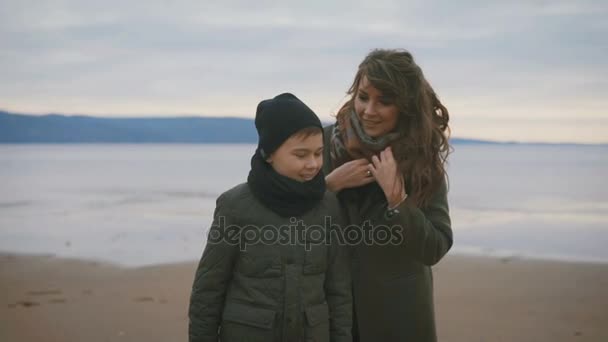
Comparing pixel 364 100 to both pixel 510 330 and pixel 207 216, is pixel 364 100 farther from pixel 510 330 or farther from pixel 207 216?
pixel 207 216

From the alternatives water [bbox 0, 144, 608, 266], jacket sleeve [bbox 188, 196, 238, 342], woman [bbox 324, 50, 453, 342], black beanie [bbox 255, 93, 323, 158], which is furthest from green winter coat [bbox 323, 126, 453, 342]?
water [bbox 0, 144, 608, 266]

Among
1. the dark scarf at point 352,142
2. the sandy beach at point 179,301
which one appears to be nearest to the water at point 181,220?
the sandy beach at point 179,301

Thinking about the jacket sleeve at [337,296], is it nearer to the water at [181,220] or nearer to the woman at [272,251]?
the woman at [272,251]

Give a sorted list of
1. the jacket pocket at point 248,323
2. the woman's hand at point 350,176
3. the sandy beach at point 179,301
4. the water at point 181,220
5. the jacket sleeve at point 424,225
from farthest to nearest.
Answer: the water at point 181,220
the sandy beach at point 179,301
the woman's hand at point 350,176
the jacket sleeve at point 424,225
the jacket pocket at point 248,323

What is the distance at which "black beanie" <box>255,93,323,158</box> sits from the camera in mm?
2389

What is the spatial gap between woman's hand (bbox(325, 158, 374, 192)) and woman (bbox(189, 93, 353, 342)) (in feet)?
0.60

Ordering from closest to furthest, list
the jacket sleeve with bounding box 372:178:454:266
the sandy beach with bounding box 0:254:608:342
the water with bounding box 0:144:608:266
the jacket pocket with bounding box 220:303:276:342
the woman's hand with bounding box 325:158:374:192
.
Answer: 1. the jacket pocket with bounding box 220:303:276:342
2. the jacket sleeve with bounding box 372:178:454:266
3. the woman's hand with bounding box 325:158:374:192
4. the sandy beach with bounding box 0:254:608:342
5. the water with bounding box 0:144:608:266

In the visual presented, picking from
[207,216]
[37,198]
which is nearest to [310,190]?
[207,216]

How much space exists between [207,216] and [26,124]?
190m

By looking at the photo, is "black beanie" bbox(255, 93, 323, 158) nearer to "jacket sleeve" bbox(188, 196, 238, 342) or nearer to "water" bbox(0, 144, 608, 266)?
"jacket sleeve" bbox(188, 196, 238, 342)

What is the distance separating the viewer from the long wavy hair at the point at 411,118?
2607 mm

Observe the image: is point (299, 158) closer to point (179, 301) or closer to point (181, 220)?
point (179, 301)

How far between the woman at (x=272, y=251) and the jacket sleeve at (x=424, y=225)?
12.3 inches

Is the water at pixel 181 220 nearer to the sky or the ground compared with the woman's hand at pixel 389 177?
nearer to the ground
